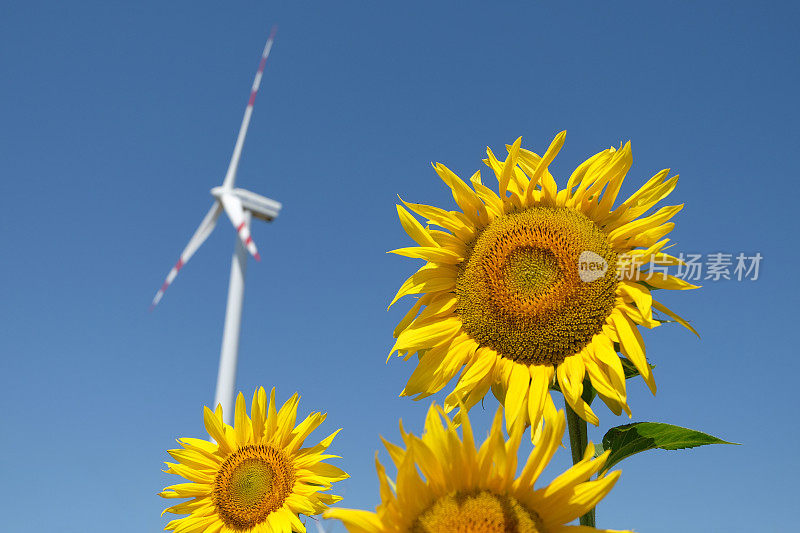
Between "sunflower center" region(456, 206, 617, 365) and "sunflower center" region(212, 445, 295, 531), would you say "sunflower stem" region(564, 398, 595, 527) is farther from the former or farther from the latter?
"sunflower center" region(212, 445, 295, 531)

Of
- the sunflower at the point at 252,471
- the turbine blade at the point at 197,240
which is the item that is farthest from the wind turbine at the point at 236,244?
the sunflower at the point at 252,471

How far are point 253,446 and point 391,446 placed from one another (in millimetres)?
4529

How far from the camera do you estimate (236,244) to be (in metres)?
33.4

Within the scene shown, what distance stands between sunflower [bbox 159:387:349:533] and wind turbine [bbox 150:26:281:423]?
2043 cm

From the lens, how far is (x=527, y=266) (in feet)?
15.8

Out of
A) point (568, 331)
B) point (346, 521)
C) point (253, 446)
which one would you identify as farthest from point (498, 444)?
point (253, 446)

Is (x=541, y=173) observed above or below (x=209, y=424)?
below

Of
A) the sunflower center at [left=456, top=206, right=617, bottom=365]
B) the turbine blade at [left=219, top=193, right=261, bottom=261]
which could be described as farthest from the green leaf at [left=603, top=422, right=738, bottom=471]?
the turbine blade at [left=219, top=193, right=261, bottom=261]

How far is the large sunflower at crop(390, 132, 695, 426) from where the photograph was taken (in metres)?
4.35

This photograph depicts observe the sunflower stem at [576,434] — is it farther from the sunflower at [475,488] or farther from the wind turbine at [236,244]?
the wind turbine at [236,244]

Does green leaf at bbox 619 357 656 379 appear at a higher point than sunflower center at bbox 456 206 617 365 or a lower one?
lower

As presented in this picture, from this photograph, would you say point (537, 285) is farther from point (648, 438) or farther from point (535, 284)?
point (648, 438)

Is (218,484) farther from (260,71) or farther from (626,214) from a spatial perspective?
(260,71)
